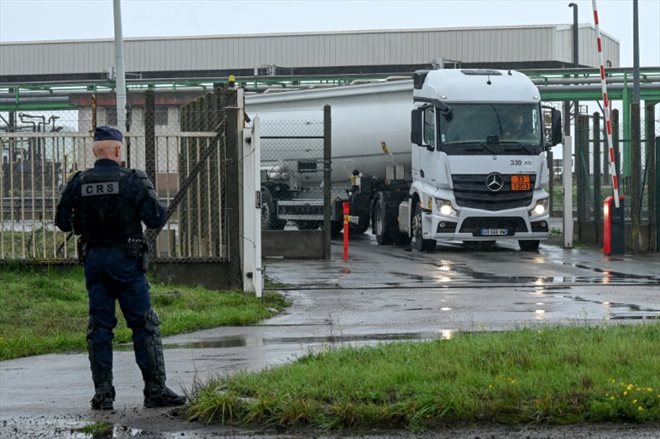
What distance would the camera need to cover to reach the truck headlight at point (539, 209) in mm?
26906

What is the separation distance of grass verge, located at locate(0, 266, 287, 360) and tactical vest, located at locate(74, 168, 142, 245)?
304 centimetres

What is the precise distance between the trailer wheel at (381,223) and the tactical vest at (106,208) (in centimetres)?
2114

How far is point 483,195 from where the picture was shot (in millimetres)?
26609

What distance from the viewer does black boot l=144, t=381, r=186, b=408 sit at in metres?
8.95

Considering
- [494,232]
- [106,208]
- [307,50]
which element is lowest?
[494,232]

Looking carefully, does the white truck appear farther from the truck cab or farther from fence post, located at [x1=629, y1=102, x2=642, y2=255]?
fence post, located at [x1=629, y1=102, x2=642, y2=255]

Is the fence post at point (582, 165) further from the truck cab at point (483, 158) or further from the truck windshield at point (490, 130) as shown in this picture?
the truck windshield at point (490, 130)

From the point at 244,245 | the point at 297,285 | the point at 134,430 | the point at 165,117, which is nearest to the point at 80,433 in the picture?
the point at 134,430

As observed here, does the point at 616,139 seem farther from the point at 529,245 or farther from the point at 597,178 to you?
the point at 529,245

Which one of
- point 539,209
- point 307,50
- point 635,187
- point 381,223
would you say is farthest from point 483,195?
point 307,50

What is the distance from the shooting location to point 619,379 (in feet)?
27.8

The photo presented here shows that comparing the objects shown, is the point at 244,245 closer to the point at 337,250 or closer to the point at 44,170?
the point at 44,170

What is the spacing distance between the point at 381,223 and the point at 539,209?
182 inches

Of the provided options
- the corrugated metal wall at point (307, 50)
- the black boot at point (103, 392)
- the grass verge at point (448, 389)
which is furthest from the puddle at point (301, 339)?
the corrugated metal wall at point (307, 50)
